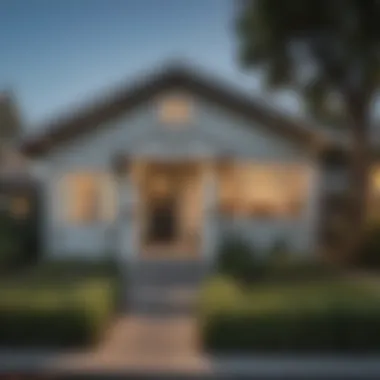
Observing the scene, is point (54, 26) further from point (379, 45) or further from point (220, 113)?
point (220, 113)

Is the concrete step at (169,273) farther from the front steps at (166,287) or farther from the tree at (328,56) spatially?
the tree at (328,56)

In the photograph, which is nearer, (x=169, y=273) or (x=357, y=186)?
(x=357, y=186)

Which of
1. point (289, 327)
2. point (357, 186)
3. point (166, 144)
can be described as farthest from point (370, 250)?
point (166, 144)

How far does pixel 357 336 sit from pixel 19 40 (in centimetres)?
189

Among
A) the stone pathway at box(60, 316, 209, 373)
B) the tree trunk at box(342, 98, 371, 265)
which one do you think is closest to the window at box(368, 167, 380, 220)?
the tree trunk at box(342, 98, 371, 265)

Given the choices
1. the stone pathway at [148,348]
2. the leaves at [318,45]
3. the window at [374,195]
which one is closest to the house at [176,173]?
the window at [374,195]

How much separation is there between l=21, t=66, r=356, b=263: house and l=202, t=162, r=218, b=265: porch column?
0.01 metres

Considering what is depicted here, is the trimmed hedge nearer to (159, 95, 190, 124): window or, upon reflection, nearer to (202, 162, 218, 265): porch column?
(202, 162, 218, 265): porch column

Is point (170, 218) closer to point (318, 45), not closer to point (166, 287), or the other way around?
point (166, 287)

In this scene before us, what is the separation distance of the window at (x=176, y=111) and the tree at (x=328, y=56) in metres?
1.81

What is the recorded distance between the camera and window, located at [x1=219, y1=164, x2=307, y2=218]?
3.69 metres

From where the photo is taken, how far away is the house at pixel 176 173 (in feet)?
10.9

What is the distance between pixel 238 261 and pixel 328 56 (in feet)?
4.36

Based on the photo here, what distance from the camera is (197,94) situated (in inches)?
177
